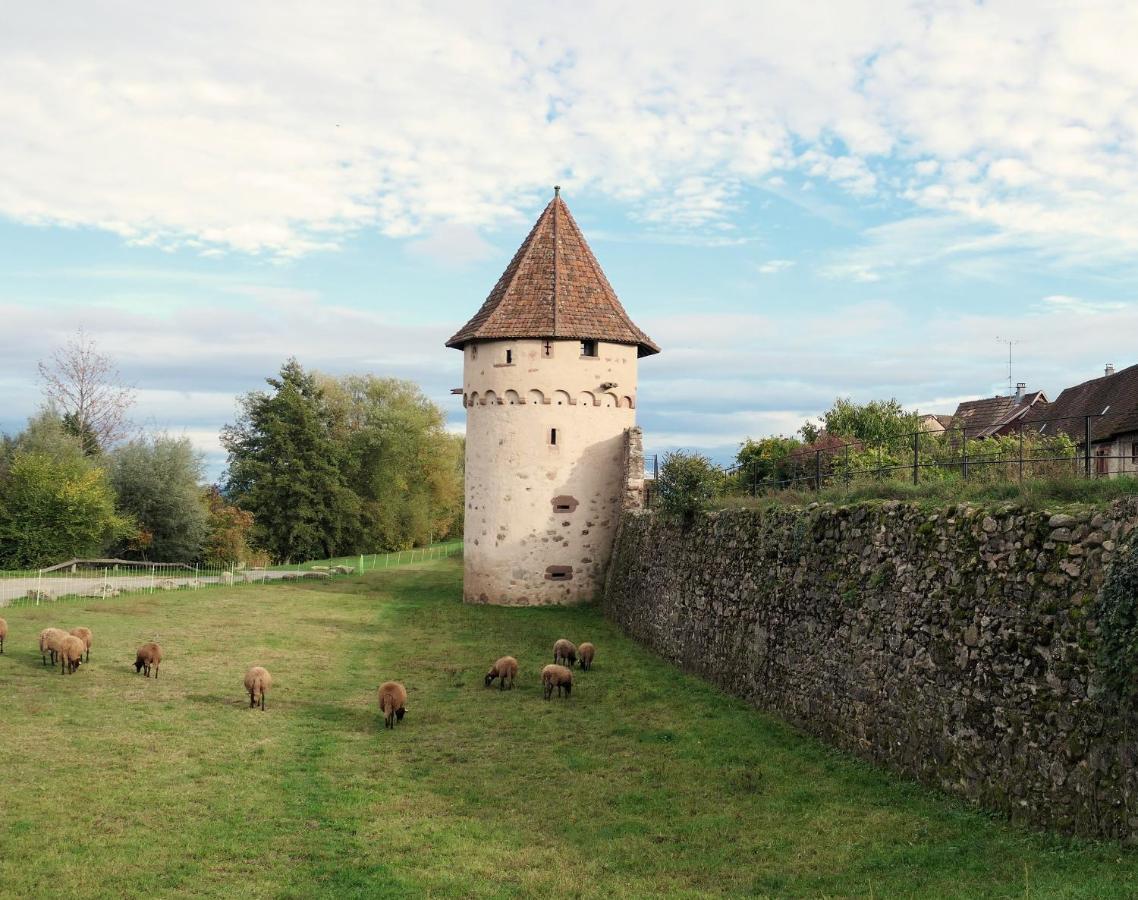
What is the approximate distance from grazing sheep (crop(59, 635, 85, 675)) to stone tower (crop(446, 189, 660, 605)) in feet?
48.0

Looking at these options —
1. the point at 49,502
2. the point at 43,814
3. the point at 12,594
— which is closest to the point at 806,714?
the point at 43,814

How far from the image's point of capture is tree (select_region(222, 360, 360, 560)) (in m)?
61.3

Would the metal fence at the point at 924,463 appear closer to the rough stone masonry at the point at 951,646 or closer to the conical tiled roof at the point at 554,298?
the rough stone masonry at the point at 951,646

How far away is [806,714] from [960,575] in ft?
15.2

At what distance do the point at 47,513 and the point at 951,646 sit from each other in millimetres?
45546

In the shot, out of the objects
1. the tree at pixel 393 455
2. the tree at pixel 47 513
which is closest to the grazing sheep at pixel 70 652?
the tree at pixel 47 513

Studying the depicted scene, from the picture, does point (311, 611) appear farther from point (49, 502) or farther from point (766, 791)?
point (49, 502)

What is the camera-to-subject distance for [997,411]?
64.8 metres

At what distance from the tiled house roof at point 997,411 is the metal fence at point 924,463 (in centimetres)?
2157

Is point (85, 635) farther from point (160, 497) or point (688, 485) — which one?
point (160, 497)

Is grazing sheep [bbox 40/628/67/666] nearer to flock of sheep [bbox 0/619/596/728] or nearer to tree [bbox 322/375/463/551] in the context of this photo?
flock of sheep [bbox 0/619/596/728]

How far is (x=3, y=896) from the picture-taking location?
29.3ft

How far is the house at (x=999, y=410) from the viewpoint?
5950 centimetres

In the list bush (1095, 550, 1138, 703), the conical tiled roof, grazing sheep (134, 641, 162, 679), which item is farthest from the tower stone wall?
bush (1095, 550, 1138, 703)
